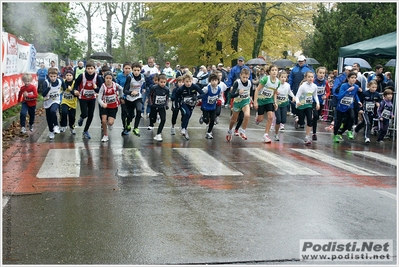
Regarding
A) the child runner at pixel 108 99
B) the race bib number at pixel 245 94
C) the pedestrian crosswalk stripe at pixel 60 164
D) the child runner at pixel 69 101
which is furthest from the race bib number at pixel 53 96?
the race bib number at pixel 245 94

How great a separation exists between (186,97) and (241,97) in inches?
52.0

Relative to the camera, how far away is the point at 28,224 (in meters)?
6.39

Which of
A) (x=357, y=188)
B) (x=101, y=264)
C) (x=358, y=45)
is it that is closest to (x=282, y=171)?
(x=357, y=188)

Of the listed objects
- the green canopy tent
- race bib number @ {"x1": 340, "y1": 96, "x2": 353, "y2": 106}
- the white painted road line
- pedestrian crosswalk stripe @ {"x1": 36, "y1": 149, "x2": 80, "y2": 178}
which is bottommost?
pedestrian crosswalk stripe @ {"x1": 36, "y1": 149, "x2": 80, "y2": 178}

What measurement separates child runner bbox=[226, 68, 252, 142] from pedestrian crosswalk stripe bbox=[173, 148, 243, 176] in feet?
6.57

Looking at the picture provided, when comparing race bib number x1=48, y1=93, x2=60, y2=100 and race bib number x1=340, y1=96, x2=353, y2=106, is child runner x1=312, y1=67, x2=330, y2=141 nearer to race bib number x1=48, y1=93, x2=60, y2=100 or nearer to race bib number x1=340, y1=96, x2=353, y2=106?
race bib number x1=340, y1=96, x2=353, y2=106

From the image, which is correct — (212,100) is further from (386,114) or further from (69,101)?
(386,114)

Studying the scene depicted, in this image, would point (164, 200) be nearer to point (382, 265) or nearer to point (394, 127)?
point (382, 265)

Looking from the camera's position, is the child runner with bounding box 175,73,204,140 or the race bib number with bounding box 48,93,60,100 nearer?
the race bib number with bounding box 48,93,60,100

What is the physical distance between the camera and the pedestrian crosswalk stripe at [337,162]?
10234 millimetres

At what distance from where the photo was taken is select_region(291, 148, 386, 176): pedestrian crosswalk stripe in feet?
33.6

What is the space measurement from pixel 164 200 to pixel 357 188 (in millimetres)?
2923

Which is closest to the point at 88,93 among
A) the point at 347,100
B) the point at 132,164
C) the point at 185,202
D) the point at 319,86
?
the point at 132,164

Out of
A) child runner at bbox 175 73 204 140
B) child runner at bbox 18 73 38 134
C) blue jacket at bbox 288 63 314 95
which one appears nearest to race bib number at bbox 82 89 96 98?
child runner at bbox 18 73 38 134
